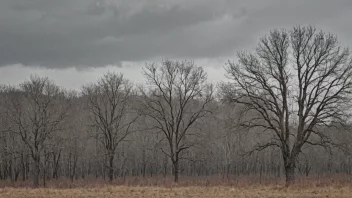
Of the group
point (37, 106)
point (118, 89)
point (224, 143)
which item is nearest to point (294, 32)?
point (118, 89)

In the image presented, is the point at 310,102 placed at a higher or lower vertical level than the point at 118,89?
lower

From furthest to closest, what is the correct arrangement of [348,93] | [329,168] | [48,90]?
[329,168] → [48,90] → [348,93]

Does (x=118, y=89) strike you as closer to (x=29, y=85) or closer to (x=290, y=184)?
(x=29, y=85)

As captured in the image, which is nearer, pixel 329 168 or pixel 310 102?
pixel 310 102

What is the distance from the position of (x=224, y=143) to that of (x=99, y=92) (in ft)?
102

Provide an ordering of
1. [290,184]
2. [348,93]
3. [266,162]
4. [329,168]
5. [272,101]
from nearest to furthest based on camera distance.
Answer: [290,184], [348,93], [272,101], [329,168], [266,162]

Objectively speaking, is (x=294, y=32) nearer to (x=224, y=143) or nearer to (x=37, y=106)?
(x=37, y=106)

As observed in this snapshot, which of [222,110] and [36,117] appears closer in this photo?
[36,117]

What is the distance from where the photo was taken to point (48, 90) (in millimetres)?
54031

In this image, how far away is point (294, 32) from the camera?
111 feet

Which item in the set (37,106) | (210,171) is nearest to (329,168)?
(210,171)

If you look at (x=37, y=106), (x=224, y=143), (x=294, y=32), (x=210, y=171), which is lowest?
(x=210, y=171)

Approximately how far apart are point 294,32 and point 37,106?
107ft

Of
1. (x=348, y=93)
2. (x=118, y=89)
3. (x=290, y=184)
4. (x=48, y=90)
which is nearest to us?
(x=290, y=184)
